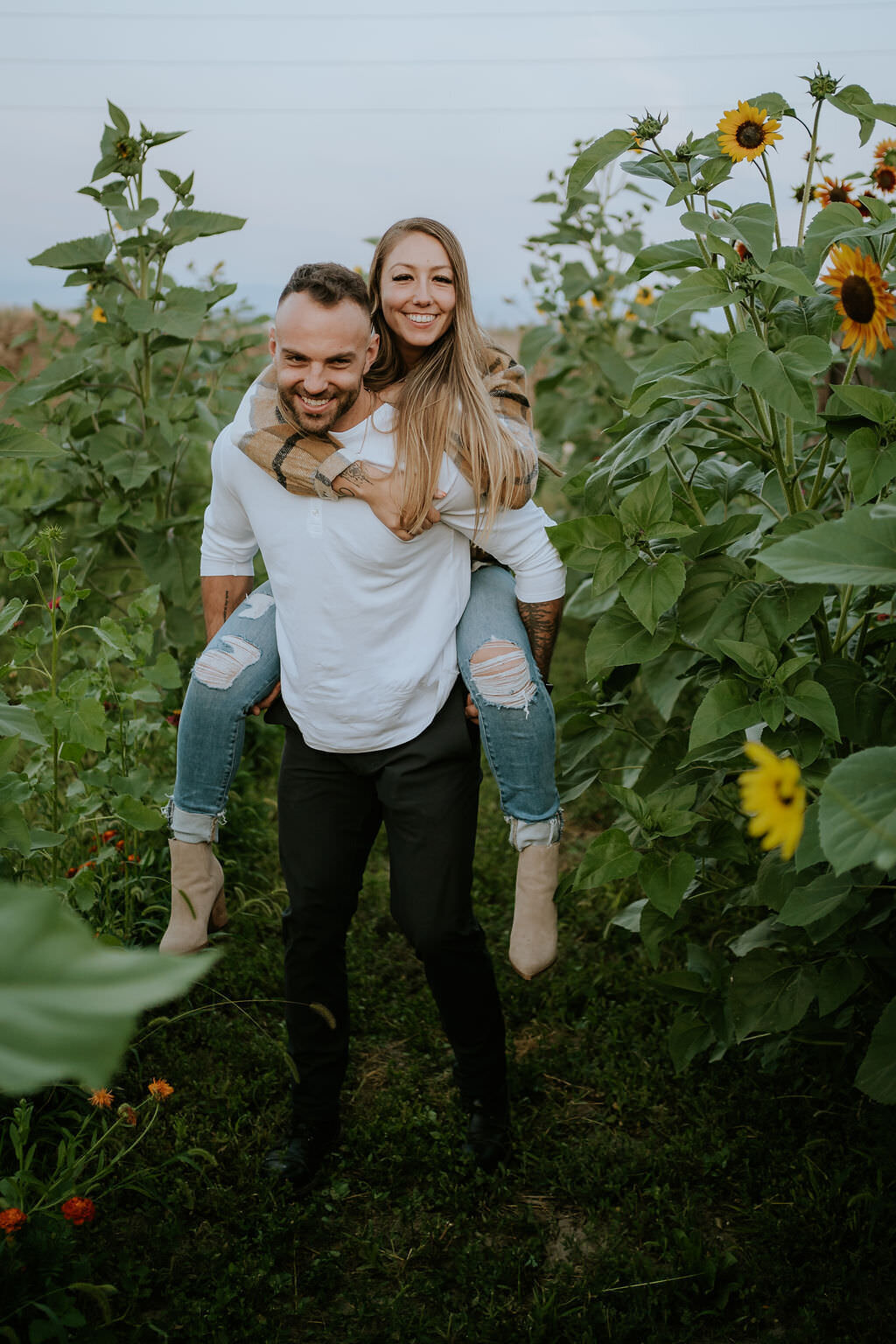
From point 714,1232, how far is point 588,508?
53.5 inches

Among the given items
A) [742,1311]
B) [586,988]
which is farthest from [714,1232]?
[586,988]

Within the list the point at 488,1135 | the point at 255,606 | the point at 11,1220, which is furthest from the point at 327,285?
the point at 488,1135

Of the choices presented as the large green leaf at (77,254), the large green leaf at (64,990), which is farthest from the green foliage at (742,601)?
the large green leaf at (77,254)

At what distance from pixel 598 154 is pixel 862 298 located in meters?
0.47

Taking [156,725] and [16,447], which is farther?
[156,725]

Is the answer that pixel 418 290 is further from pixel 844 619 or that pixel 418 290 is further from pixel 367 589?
pixel 844 619

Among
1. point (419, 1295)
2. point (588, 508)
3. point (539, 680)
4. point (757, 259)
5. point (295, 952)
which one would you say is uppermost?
point (757, 259)

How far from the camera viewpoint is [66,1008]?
0.40m

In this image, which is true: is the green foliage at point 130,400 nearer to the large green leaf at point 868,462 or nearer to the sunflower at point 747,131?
the sunflower at point 747,131

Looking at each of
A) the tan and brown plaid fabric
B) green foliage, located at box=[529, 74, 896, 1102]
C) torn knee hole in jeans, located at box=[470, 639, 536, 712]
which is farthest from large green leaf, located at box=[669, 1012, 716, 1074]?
the tan and brown plaid fabric

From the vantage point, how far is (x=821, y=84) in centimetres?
184

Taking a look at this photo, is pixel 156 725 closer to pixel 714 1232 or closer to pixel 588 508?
pixel 588 508

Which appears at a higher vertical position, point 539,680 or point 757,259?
point 757,259

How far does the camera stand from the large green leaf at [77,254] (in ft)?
9.41
